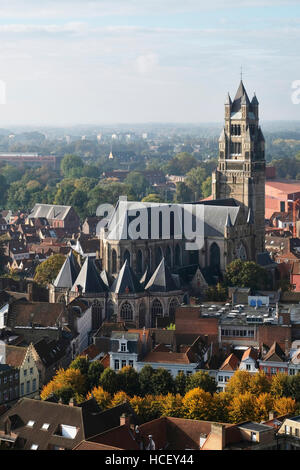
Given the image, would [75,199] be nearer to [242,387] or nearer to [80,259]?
[80,259]

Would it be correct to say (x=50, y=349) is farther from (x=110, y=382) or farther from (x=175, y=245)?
(x=175, y=245)

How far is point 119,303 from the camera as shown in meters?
A: 79.8

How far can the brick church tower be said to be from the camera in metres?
107

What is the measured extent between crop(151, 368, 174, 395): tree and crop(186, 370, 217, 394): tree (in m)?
1.13

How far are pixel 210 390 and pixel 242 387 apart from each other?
1985 mm

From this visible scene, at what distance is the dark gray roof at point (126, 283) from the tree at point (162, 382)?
18.5m

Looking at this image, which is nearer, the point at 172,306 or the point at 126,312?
the point at 126,312

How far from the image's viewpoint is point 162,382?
61.4 metres

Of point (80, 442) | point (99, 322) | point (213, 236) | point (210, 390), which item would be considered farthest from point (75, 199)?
point (80, 442)

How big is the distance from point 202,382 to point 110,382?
5323 millimetres

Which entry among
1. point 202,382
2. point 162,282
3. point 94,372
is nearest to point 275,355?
point 202,382

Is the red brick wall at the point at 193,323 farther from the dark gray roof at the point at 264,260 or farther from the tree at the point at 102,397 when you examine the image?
the dark gray roof at the point at 264,260

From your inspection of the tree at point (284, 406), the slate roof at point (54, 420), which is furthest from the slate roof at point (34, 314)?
the tree at point (284, 406)

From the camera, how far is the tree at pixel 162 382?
60906 mm
